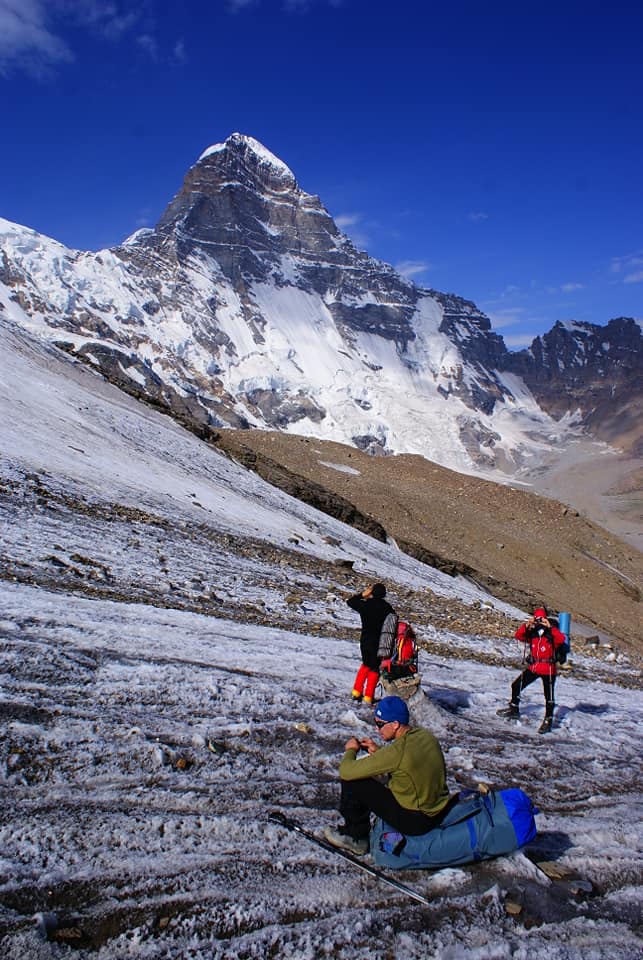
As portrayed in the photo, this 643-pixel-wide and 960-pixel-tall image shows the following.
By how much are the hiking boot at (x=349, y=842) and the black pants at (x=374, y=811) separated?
0.04 m

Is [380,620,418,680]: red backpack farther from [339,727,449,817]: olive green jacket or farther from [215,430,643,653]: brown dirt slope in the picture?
[215,430,643,653]: brown dirt slope

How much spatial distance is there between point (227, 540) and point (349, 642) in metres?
6.35

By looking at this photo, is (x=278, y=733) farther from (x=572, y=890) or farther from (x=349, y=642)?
(x=349, y=642)

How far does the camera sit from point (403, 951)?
4.39 meters

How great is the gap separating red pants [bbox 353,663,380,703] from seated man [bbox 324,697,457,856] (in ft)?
10.6

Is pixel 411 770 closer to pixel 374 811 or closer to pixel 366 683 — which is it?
pixel 374 811

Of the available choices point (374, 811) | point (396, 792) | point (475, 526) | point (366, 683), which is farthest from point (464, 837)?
point (475, 526)

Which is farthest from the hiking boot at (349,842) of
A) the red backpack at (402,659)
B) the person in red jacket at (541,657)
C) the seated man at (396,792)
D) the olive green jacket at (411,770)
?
the person in red jacket at (541,657)

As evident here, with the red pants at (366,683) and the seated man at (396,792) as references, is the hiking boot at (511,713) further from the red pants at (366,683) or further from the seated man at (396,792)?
the seated man at (396,792)

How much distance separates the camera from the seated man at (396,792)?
17.6 ft

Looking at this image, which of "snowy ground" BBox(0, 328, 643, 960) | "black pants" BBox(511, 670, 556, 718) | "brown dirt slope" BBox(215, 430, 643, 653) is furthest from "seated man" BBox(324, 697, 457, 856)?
"brown dirt slope" BBox(215, 430, 643, 653)

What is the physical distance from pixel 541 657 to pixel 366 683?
2.54 meters

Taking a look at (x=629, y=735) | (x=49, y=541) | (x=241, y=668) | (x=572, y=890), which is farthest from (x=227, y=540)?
(x=572, y=890)

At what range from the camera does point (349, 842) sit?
210 inches
